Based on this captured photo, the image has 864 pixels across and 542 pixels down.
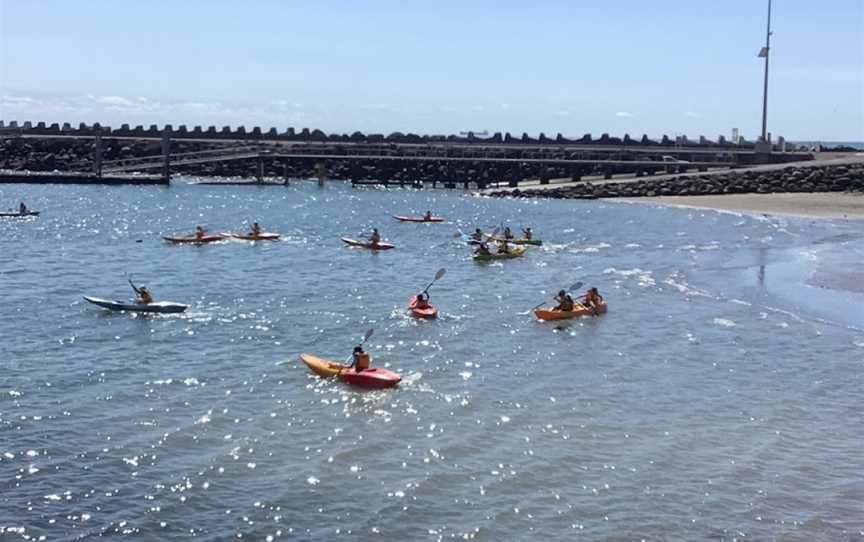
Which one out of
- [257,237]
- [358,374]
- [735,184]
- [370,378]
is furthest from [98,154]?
[370,378]

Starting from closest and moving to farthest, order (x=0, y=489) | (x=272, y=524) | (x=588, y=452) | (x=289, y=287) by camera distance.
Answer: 1. (x=272, y=524)
2. (x=0, y=489)
3. (x=588, y=452)
4. (x=289, y=287)

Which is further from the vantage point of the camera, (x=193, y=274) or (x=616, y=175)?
(x=616, y=175)

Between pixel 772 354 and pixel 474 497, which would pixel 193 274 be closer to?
pixel 772 354

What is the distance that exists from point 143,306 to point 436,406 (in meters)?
12.3

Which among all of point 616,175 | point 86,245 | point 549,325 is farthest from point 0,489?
point 616,175

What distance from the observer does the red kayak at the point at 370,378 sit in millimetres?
22500

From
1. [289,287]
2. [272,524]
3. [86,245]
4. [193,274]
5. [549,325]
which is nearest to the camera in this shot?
[272,524]

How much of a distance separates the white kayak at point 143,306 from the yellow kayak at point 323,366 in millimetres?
7813

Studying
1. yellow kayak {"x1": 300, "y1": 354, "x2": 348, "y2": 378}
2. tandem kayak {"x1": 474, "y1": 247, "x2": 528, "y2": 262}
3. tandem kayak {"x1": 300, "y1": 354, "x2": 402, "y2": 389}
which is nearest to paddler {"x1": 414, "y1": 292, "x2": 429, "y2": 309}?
yellow kayak {"x1": 300, "y1": 354, "x2": 348, "y2": 378}

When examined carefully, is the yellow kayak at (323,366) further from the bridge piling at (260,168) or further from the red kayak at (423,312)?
the bridge piling at (260,168)

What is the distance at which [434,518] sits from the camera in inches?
614

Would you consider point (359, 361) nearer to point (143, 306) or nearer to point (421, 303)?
point (421, 303)

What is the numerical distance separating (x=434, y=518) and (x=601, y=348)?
41.5 feet

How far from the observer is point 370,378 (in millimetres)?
22547
